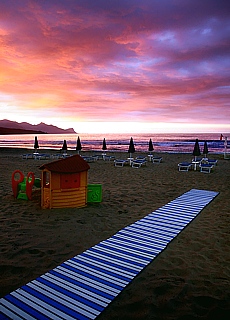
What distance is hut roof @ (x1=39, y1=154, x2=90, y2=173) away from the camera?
640cm

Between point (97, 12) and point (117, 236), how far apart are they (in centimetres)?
1043

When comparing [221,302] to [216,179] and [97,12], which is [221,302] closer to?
[216,179]

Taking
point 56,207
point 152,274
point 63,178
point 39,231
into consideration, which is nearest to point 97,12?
point 63,178

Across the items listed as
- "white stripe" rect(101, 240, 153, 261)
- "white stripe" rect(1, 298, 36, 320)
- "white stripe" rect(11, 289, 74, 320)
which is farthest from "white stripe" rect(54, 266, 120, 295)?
"white stripe" rect(101, 240, 153, 261)

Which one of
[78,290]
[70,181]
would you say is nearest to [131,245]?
[78,290]

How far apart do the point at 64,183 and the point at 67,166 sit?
21.3 inches

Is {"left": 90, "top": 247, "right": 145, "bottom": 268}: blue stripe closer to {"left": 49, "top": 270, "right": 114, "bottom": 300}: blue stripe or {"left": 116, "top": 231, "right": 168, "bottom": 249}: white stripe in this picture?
{"left": 116, "top": 231, "right": 168, "bottom": 249}: white stripe

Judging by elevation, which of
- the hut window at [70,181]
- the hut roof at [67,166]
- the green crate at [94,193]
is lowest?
the green crate at [94,193]

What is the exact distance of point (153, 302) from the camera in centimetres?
295

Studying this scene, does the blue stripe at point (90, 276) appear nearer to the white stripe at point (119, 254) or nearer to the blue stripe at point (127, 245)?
the white stripe at point (119, 254)

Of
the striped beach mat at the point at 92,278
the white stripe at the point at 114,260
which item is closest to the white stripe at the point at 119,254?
the striped beach mat at the point at 92,278

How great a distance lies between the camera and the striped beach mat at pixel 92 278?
2.74 metres

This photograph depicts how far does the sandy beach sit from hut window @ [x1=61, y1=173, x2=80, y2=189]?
74 cm

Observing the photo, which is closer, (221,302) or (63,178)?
(221,302)
